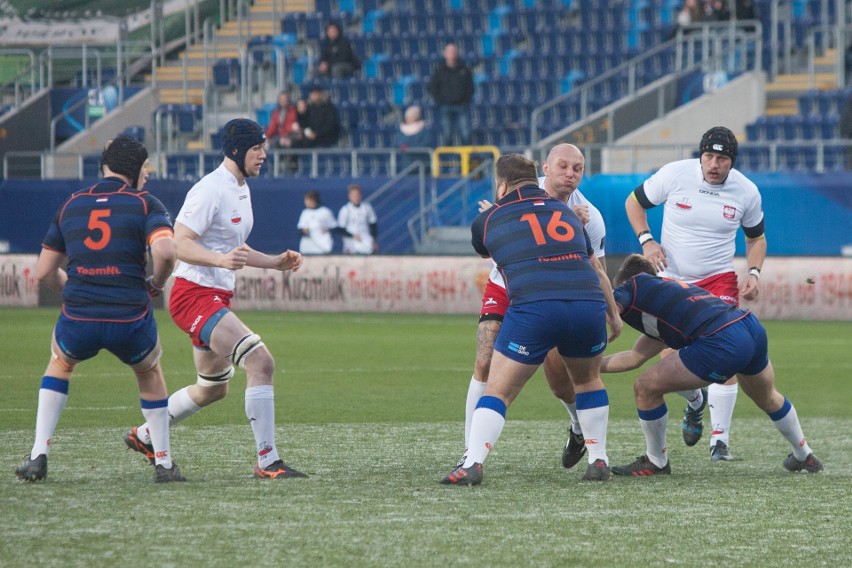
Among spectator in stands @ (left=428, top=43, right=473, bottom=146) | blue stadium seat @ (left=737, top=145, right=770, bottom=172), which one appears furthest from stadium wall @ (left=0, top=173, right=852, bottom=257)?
spectator in stands @ (left=428, top=43, right=473, bottom=146)

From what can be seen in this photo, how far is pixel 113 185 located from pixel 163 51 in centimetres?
2564

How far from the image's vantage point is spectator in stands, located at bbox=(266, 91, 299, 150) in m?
26.9

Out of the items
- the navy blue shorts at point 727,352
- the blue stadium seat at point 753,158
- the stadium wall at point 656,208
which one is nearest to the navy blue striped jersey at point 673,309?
the navy blue shorts at point 727,352

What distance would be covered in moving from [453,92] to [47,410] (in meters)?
19.3

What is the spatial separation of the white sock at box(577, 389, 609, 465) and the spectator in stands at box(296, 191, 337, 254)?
673 inches

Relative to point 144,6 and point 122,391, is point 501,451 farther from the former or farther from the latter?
point 144,6

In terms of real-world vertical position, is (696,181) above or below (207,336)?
above

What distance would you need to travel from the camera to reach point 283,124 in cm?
2720

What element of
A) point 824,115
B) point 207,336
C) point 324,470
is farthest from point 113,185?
point 824,115

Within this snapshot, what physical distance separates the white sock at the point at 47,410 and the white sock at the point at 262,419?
3.29ft

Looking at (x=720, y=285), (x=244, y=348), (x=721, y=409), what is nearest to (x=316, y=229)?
(x=720, y=285)

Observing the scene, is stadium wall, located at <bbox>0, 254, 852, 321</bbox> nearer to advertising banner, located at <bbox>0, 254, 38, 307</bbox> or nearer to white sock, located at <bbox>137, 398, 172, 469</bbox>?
advertising banner, located at <bbox>0, 254, 38, 307</bbox>

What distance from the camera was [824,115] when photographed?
83.1 ft

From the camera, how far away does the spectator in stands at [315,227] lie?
81.7 feet
